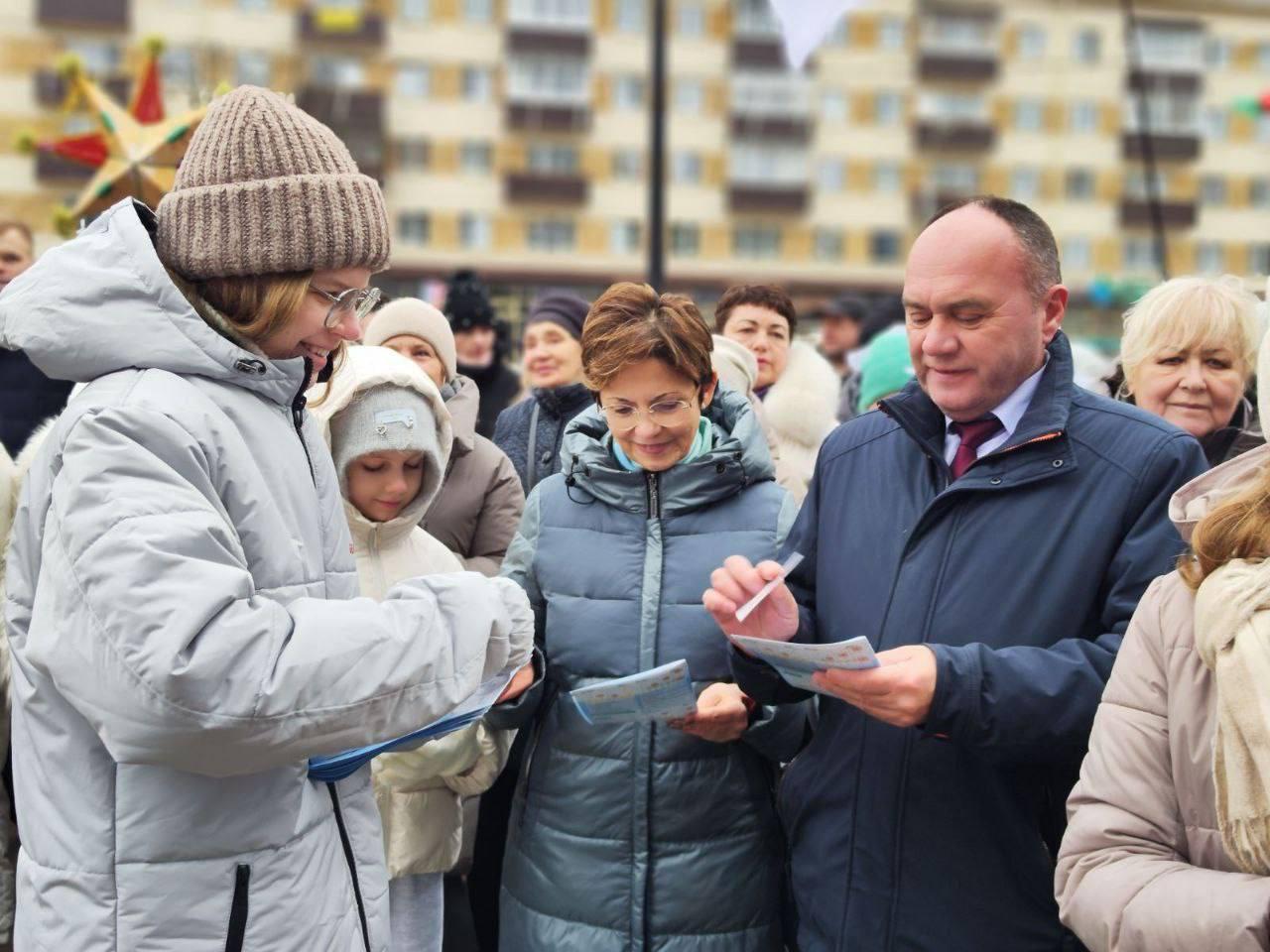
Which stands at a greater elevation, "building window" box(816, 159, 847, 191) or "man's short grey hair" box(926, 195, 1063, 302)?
"building window" box(816, 159, 847, 191)

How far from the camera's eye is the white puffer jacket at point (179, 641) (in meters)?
1.84

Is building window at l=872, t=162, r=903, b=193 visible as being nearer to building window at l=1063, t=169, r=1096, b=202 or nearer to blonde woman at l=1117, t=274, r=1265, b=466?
building window at l=1063, t=169, r=1096, b=202

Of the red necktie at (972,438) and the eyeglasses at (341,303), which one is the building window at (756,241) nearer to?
the red necktie at (972,438)

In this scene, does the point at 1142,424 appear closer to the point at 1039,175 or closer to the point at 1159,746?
the point at 1159,746

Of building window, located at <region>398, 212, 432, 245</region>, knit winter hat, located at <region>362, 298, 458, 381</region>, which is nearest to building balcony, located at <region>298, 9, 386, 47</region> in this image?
building window, located at <region>398, 212, 432, 245</region>

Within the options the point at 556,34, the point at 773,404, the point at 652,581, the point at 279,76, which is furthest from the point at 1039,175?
the point at 652,581

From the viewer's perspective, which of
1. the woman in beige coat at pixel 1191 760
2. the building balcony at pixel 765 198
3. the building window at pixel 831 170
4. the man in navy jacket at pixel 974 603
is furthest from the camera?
the building window at pixel 831 170

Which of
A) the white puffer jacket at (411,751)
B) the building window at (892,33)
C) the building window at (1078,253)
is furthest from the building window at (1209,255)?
the white puffer jacket at (411,751)

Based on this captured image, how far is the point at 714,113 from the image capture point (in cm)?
4094

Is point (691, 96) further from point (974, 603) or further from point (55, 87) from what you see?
point (974, 603)

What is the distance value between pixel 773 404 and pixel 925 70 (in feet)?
128

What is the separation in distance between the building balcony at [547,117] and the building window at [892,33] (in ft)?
30.3

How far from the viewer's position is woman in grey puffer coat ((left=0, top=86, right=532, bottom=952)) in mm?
1852

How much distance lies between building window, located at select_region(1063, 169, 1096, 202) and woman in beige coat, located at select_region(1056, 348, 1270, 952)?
43416 mm
